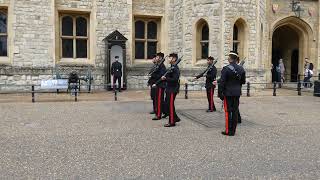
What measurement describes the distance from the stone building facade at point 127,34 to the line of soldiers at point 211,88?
6573 millimetres

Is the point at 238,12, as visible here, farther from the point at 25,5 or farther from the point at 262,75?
the point at 25,5

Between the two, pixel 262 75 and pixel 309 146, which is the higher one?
pixel 262 75

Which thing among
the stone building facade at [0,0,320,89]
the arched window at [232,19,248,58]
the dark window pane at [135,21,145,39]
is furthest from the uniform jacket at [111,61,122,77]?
the arched window at [232,19,248,58]

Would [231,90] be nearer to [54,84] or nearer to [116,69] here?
[54,84]

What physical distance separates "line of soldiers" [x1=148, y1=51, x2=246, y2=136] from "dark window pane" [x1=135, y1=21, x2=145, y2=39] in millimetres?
8472

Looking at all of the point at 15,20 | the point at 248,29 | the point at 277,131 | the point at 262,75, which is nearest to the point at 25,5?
the point at 15,20

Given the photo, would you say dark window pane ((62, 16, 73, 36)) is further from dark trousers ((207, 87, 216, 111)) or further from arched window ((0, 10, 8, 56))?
dark trousers ((207, 87, 216, 111))

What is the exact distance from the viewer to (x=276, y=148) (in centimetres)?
640

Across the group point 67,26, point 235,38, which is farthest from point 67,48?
point 235,38

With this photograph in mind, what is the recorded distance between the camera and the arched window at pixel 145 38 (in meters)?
18.7

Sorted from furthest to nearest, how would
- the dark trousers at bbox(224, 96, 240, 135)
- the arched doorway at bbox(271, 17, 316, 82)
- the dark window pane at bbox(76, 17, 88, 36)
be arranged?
the arched doorway at bbox(271, 17, 316, 82), the dark window pane at bbox(76, 17, 88, 36), the dark trousers at bbox(224, 96, 240, 135)

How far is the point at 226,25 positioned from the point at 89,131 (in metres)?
10.4

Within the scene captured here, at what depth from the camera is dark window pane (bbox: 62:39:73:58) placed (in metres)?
17.5

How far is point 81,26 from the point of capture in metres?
17.7
